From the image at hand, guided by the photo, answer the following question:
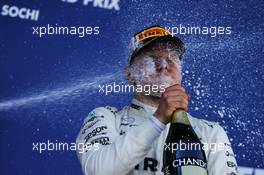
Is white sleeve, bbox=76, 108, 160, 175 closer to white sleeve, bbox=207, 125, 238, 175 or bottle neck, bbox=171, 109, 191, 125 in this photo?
bottle neck, bbox=171, 109, 191, 125

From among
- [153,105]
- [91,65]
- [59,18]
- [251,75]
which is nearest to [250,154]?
[251,75]

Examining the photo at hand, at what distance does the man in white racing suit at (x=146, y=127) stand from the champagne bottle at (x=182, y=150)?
0.03m

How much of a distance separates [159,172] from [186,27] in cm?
59

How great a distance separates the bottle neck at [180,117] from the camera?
4.68ft

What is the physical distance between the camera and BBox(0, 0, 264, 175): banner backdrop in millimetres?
1954

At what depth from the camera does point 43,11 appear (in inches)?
80.1

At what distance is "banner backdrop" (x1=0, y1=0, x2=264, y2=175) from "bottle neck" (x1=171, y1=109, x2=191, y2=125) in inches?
19.9

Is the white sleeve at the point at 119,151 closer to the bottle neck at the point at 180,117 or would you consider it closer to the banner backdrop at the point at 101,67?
the bottle neck at the point at 180,117

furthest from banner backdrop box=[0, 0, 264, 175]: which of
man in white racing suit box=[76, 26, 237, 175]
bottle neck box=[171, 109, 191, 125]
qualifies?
bottle neck box=[171, 109, 191, 125]

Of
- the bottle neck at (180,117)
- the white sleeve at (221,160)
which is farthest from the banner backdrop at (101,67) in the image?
the bottle neck at (180,117)

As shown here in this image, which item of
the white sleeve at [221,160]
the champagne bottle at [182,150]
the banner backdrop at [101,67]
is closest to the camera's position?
the champagne bottle at [182,150]

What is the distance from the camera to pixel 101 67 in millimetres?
2000

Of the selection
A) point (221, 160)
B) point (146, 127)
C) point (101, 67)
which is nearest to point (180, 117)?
point (146, 127)

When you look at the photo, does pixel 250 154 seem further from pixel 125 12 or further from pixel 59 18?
pixel 59 18
